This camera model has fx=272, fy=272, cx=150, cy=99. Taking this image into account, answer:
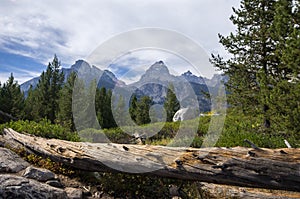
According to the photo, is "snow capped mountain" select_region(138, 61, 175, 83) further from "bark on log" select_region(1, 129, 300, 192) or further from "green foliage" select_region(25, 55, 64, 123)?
"green foliage" select_region(25, 55, 64, 123)

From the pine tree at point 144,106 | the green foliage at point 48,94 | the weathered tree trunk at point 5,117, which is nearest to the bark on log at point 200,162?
the pine tree at point 144,106

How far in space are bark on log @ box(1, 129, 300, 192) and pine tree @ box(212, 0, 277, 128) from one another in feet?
30.0

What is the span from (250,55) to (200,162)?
10912 mm

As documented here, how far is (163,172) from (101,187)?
5.58 feet

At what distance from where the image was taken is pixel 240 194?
6.12m

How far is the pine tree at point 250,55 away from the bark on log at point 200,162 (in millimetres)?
9136

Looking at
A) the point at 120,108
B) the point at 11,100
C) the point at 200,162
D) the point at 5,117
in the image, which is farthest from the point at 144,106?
the point at 11,100

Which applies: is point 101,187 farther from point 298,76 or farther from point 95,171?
point 298,76

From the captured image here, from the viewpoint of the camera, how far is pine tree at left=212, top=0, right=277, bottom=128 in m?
14.0

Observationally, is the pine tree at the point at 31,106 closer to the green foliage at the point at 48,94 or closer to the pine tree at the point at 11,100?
the green foliage at the point at 48,94

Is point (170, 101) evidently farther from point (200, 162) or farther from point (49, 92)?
point (49, 92)

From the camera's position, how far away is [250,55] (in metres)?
14.5

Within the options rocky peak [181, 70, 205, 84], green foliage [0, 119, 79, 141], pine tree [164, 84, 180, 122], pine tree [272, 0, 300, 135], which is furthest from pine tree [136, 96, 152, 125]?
pine tree [272, 0, 300, 135]

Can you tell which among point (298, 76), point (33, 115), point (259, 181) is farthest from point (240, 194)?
point (33, 115)
